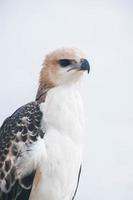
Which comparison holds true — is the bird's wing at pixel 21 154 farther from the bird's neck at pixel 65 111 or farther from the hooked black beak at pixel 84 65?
the hooked black beak at pixel 84 65

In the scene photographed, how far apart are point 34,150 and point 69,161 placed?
0.84 ft

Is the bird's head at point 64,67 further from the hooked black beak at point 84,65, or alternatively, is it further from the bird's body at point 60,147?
the bird's body at point 60,147

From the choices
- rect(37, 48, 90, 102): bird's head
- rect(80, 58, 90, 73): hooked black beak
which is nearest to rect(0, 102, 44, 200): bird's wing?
rect(37, 48, 90, 102): bird's head

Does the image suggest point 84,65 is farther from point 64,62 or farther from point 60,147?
point 60,147

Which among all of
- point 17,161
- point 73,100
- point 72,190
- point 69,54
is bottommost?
point 72,190

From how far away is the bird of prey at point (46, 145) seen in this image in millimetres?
4777

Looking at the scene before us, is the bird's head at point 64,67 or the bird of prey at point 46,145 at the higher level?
the bird's head at point 64,67

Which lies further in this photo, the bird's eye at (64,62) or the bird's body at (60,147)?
the bird's eye at (64,62)

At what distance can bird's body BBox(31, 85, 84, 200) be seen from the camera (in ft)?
15.7

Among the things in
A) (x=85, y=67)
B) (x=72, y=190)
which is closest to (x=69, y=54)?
(x=85, y=67)

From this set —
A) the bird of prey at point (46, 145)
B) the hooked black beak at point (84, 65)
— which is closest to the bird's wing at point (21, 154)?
the bird of prey at point (46, 145)

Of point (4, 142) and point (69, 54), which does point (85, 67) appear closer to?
point (69, 54)

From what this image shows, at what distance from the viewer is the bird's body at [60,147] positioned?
15.7 feet

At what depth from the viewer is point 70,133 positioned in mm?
4859
